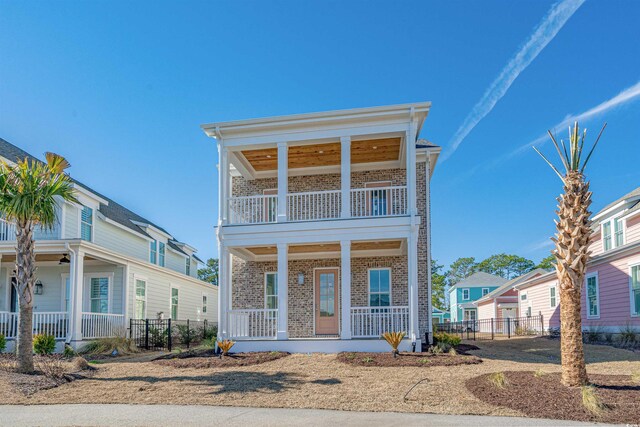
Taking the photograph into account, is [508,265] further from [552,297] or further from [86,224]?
[86,224]

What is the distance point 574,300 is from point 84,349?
1360cm

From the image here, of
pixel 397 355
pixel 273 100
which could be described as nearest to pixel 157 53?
pixel 273 100

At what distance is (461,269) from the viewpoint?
73.6 m

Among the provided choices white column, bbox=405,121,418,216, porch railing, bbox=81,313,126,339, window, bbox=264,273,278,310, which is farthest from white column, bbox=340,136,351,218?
porch railing, bbox=81,313,126,339

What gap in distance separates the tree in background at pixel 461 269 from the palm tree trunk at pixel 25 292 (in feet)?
223

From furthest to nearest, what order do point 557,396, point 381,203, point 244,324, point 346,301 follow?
point 381,203 → point 244,324 → point 346,301 → point 557,396

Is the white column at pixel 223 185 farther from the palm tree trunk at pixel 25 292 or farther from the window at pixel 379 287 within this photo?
the window at pixel 379 287

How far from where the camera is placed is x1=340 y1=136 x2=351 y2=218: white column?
13.6 m

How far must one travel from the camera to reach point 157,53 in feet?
49.1

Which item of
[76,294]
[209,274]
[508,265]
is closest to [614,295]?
[76,294]

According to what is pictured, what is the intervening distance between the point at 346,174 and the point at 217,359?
5.70 metres

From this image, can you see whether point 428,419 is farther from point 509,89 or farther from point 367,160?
point 509,89

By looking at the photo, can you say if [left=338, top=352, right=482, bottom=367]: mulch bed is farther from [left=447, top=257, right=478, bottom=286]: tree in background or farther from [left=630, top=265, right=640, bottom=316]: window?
[left=447, top=257, right=478, bottom=286]: tree in background

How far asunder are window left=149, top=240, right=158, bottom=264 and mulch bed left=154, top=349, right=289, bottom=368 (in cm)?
1061
